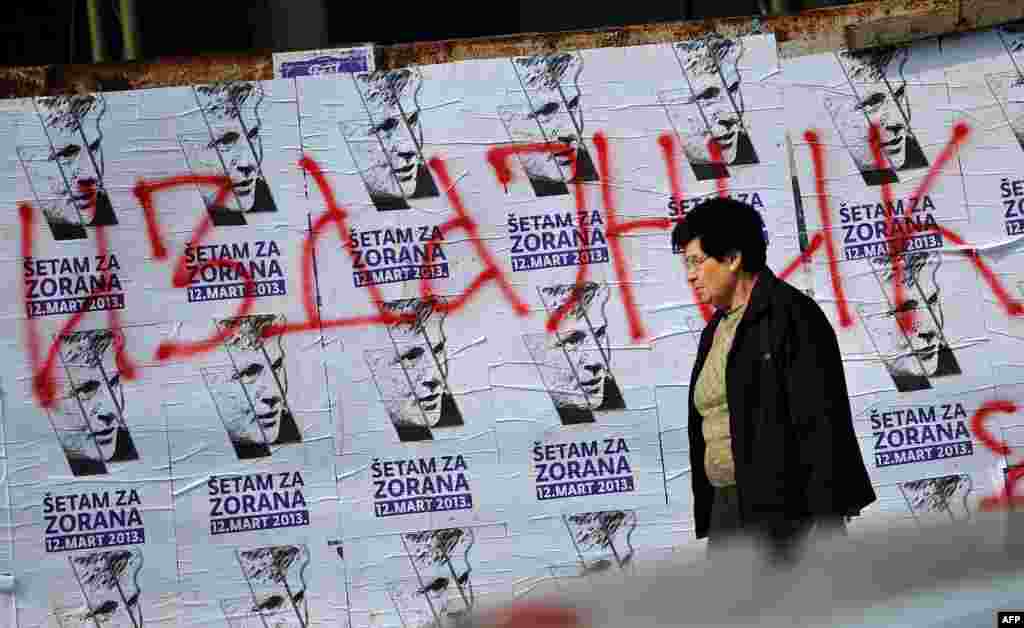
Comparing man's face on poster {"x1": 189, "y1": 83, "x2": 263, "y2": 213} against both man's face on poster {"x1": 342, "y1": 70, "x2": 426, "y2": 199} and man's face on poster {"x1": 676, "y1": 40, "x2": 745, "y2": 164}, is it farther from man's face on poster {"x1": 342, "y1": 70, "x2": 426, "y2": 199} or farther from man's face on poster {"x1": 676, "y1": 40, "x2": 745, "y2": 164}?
man's face on poster {"x1": 676, "y1": 40, "x2": 745, "y2": 164}

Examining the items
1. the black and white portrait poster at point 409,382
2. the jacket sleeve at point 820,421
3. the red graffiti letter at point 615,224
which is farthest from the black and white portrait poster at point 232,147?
the jacket sleeve at point 820,421

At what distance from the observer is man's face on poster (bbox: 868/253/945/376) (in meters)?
5.92

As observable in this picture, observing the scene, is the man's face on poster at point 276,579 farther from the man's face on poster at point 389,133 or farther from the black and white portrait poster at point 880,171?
the black and white portrait poster at point 880,171

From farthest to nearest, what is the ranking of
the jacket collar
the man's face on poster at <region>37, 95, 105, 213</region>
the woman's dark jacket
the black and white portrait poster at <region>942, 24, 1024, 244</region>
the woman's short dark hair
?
1. the black and white portrait poster at <region>942, 24, 1024, 244</region>
2. the man's face on poster at <region>37, 95, 105, 213</region>
3. the woman's short dark hair
4. the jacket collar
5. the woman's dark jacket

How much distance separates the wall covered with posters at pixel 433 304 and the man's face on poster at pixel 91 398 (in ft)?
0.04

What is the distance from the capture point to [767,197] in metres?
5.90

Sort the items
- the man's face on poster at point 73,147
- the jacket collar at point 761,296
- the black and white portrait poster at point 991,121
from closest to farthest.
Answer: the jacket collar at point 761,296
the man's face on poster at point 73,147
the black and white portrait poster at point 991,121

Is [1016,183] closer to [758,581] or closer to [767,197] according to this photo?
[767,197]

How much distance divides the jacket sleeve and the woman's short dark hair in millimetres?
299

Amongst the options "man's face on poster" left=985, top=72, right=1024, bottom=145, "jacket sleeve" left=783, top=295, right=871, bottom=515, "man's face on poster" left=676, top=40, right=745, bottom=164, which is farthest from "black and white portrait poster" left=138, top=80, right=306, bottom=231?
"man's face on poster" left=985, top=72, right=1024, bottom=145

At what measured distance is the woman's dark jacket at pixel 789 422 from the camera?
→ 14.4ft

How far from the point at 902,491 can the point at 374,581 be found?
205cm

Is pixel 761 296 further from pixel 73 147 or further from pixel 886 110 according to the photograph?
pixel 73 147

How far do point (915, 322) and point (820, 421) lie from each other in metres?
1.66
